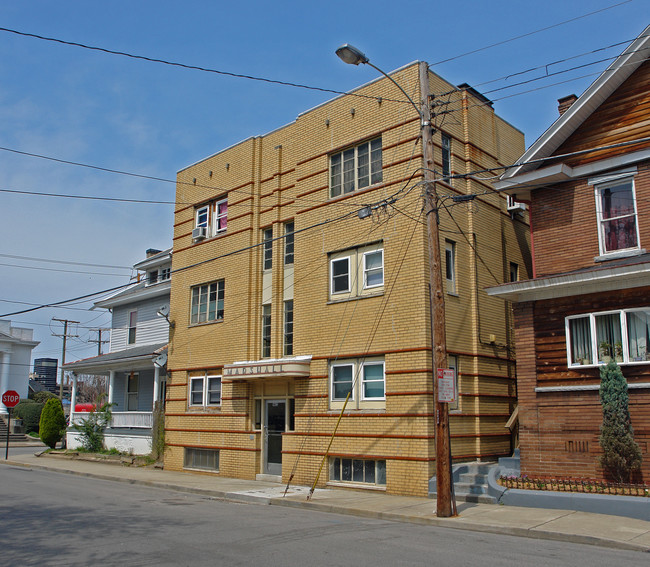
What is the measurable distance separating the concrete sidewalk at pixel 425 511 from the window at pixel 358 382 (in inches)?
90.2

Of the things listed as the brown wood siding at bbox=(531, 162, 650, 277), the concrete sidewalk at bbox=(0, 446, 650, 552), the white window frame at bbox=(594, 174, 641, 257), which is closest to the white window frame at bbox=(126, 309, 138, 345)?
the concrete sidewalk at bbox=(0, 446, 650, 552)

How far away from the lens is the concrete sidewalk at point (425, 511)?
34.8ft

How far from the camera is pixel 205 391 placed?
22.3 metres

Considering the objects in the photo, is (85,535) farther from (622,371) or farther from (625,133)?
(625,133)

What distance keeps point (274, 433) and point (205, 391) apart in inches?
142

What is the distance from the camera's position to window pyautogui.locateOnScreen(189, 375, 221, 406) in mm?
22062

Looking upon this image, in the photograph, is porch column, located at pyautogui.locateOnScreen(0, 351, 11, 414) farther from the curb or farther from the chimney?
the chimney

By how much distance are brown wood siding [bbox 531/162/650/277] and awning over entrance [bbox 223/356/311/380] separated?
22.7 feet

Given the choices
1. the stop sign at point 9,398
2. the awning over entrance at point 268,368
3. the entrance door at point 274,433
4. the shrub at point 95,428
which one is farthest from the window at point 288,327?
the stop sign at point 9,398

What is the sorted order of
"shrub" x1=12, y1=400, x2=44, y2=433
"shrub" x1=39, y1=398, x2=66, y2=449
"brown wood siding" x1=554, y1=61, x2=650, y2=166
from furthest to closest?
Answer: 1. "shrub" x1=12, y1=400, x2=44, y2=433
2. "shrub" x1=39, y1=398, x2=66, y2=449
3. "brown wood siding" x1=554, y1=61, x2=650, y2=166

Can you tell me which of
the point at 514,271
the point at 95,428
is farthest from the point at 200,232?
the point at 514,271

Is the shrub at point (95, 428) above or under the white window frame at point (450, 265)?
under

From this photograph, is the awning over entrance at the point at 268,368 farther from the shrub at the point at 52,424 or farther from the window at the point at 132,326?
the shrub at the point at 52,424

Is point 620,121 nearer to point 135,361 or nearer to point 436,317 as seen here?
point 436,317
